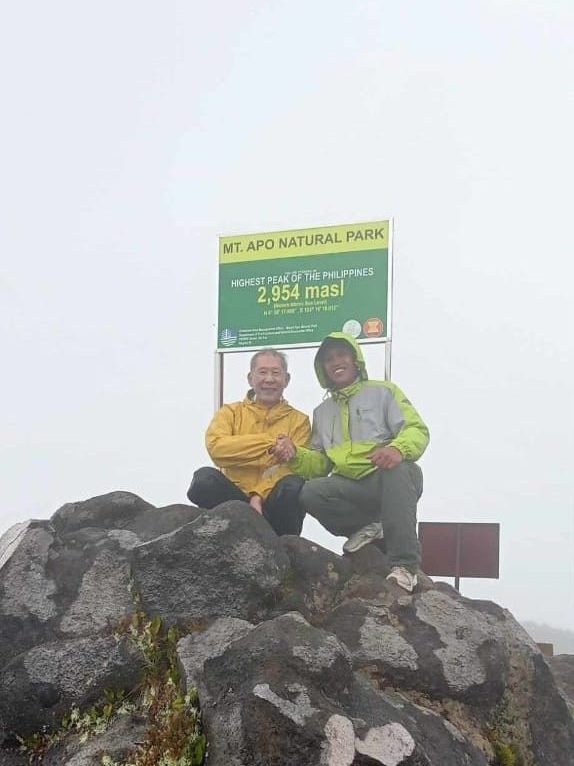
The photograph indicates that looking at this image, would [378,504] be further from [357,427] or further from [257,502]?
[257,502]

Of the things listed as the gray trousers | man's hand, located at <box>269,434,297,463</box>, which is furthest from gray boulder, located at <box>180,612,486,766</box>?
man's hand, located at <box>269,434,297,463</box>

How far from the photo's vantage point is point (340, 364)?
9.25m

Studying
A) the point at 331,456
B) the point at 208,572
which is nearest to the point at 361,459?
the point at 331,456

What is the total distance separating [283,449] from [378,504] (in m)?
1.18

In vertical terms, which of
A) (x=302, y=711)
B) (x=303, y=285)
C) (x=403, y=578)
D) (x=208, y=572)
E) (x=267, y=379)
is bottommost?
(x=302, y=711)

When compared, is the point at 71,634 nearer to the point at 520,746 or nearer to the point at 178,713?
the point at 178,713

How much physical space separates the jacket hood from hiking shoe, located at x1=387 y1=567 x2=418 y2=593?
2.29 m

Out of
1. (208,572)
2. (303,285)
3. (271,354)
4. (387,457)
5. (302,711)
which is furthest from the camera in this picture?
(303,285)

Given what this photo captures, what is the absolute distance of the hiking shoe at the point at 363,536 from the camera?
8617 millimetres

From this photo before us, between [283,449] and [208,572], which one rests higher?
[283,449]

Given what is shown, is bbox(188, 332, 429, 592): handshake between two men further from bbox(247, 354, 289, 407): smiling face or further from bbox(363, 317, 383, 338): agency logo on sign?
bbox(363, 317, 383, 338): agency logo on sign

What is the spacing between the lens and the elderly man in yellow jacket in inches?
347

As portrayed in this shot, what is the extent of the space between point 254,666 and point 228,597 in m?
1.44

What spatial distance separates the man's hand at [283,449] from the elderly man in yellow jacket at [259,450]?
0.15 ft
